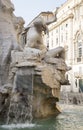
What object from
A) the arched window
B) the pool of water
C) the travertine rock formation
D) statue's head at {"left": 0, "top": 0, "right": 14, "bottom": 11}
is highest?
the arched window

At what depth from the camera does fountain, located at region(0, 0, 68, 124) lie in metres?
10.4

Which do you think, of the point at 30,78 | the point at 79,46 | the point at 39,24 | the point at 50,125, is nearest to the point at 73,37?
the point at 79,46

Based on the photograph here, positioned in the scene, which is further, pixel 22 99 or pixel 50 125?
pixel 22 99

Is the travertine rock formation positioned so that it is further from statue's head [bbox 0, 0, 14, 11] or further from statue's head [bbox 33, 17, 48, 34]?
statue's head [bbox 33, 17, 48, 34]

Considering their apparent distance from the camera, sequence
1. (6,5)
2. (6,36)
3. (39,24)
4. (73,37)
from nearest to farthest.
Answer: (39,24), (6,36), (6,5), (73,37)

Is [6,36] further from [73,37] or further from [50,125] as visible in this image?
[73,37]

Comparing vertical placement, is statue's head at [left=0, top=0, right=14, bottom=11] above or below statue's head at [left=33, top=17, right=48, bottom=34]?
above

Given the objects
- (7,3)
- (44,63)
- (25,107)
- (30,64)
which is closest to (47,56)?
(44,63)

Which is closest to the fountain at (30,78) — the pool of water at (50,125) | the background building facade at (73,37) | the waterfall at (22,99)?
the waterfall at (22,99)

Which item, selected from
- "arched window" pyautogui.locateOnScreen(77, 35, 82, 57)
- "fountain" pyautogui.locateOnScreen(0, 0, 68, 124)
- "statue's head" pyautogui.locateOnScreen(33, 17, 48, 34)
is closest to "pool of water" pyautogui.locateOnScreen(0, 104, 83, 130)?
"fountain" pyautogui.locateOnScreen(0, 0, 68, 124)

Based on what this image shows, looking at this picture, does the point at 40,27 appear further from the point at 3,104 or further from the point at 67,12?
the point at 67,12

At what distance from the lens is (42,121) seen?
10.7 metres

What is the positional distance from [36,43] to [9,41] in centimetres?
89

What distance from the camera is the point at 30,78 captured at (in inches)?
411
